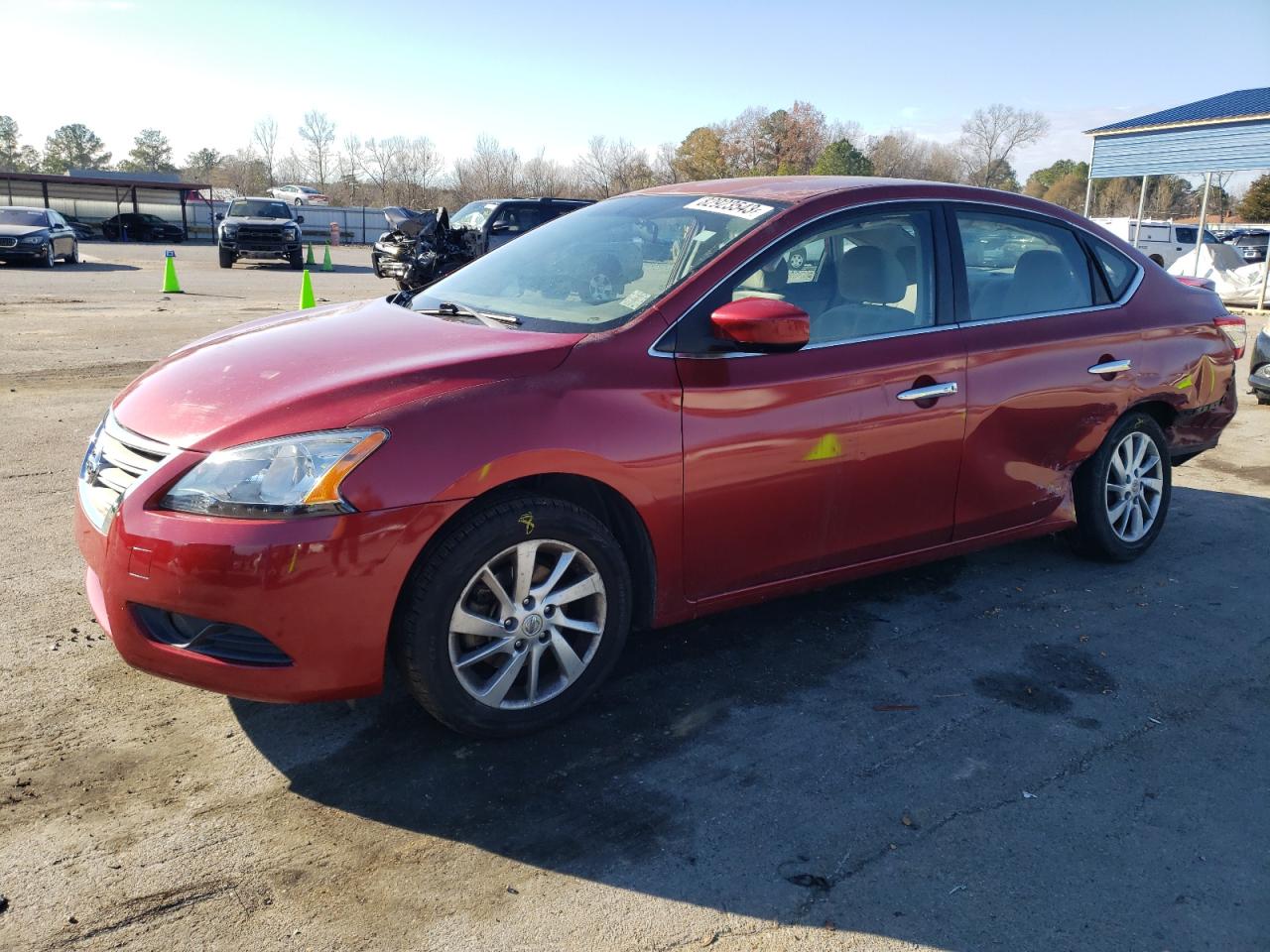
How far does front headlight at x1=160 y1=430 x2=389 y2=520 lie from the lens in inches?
108

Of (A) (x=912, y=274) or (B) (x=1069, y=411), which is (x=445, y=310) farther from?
(B) (x=1069, y=411)

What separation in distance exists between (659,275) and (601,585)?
1.17 meters

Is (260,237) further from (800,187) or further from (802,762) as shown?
(802,762)

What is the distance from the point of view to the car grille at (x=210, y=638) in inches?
111

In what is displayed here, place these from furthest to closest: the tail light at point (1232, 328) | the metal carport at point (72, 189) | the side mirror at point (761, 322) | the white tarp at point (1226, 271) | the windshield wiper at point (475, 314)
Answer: the metal carport at point (72, 189) < the white tarp at point (1226, 271) < the tail light at point (1232, 328) < the windshield wiper at point (475, 314) < the side mirror at point (761, 322)

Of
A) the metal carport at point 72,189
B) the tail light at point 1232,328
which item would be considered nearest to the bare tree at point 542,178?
the metal carport at point 72,189

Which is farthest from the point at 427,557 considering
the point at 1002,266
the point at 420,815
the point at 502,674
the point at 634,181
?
the point at 634,181

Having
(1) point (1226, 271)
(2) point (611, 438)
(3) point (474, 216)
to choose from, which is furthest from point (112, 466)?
(1) point (1226, 271)

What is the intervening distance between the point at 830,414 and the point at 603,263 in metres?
1.06

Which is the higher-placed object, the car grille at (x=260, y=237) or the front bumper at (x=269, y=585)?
the car grille at (x=260, y=237)

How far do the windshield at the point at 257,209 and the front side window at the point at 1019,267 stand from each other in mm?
25828

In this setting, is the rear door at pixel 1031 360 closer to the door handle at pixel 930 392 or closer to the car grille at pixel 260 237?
the door handle at pixel 930 392

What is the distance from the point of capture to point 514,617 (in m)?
3.11

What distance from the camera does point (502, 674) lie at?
313 cm
